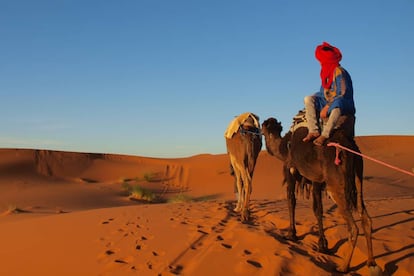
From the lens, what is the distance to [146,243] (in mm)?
6395

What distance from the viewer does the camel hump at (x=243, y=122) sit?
9.59 m

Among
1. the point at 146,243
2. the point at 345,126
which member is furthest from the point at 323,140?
the point at 146,243

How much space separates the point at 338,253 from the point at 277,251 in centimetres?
122

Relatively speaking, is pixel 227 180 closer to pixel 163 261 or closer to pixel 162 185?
pixel 162 185

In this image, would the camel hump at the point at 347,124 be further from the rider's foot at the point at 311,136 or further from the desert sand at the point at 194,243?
the desert sand at the point at 194,243

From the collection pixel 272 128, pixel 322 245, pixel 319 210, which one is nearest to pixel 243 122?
pixel 272 128

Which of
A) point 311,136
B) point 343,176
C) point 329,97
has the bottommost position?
point 343,176

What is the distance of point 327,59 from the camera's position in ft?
18.4

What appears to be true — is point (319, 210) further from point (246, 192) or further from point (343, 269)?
point (246, 192)

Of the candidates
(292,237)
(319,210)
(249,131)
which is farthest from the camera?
(249,131)

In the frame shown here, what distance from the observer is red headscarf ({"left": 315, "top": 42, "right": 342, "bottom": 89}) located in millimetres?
5574

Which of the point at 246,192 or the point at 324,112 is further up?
the point at 324,112

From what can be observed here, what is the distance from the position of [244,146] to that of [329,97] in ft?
12.9

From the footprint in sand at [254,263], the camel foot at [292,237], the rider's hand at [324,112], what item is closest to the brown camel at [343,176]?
the rider's hand at [324,112]
